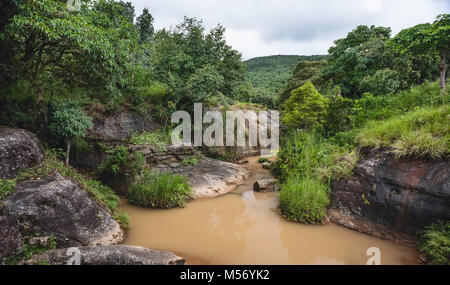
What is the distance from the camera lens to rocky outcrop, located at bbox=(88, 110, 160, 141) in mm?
8063

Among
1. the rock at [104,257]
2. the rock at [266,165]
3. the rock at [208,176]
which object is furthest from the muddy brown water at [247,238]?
the rock at [266,165]

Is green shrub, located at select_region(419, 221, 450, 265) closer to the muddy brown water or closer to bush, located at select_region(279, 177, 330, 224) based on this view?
the muddy brown water

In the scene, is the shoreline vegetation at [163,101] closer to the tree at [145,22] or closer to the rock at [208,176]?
the rock at [208,176]

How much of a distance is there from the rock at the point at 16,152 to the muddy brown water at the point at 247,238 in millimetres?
2459

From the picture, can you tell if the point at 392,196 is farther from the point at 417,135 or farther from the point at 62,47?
the point at 62,47

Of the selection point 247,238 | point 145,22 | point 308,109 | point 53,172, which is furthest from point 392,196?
point 145,22

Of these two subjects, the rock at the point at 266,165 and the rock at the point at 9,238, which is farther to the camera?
the rock at the point at 266,165

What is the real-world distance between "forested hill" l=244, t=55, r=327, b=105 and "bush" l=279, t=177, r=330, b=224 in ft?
76.8

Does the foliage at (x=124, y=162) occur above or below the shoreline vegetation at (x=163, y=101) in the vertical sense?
below

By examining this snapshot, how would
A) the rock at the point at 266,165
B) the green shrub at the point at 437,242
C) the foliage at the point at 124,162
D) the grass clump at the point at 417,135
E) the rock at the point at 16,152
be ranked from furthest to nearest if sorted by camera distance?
1. the rock at the point at 266,165
2. the foliage at the point at 124,162
3. the grass clump at the point at 417,135
4. the rock at the point at 16,152
5. the green shrub at the point at 437,242

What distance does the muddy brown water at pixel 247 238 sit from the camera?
12.9ft

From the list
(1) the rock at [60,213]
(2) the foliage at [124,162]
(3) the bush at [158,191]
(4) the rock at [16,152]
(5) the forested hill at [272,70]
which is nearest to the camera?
(1) the rock at [60,213]

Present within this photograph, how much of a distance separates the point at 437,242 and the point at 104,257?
526 centimetres

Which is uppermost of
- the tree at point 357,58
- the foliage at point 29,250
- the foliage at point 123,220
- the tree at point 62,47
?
the tree at point 357,58
